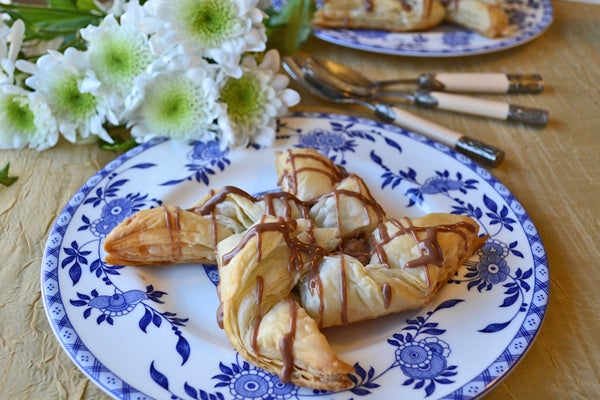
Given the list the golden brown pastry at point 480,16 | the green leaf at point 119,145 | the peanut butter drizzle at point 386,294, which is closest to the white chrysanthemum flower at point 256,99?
the green leaf at point 119,145

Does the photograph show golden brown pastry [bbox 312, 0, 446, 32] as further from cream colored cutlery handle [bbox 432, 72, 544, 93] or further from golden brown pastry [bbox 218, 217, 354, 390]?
golden brown pastry [bbox 218, 217, 354, 390]

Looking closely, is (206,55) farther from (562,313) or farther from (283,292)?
(562,313)

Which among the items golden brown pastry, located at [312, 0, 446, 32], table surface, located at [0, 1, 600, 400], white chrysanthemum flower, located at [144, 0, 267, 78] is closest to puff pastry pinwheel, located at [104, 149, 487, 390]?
table surface, located at [0, 1, 600, 400]

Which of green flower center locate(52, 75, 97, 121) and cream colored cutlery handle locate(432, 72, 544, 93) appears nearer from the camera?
green flower center locate(52, 75, 97, 121)

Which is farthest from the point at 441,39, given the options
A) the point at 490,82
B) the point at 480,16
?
the point at 490,82

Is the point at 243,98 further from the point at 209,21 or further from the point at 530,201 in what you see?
the point at 530,201

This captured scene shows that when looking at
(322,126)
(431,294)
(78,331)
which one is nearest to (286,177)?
(322,126)
